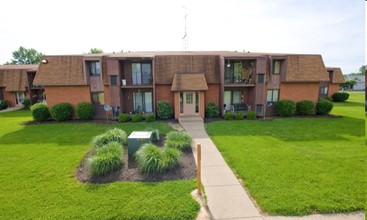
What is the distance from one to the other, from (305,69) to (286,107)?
13.4 feet

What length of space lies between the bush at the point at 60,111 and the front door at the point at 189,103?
368 inches

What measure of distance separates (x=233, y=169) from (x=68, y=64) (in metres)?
15.9

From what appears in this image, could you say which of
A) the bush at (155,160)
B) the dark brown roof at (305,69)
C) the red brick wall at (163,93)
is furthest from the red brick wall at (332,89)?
the bush at (155,160)

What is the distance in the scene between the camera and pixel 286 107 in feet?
53.9

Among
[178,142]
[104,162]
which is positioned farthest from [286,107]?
[104,162]

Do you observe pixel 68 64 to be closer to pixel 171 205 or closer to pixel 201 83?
pixel 201 83

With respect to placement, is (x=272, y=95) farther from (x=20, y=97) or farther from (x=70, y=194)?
(x=20, y=97)

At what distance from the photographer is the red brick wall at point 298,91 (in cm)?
1711

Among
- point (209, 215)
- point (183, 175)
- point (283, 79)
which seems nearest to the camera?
point (209, 215)

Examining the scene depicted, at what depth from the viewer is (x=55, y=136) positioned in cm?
1099

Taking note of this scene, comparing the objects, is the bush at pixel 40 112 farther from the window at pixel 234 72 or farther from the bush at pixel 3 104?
the window at pixel 234 72

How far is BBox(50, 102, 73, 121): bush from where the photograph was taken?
49.4ft

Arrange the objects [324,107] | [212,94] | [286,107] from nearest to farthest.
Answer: [286,107]
[212,94]
[324,107]

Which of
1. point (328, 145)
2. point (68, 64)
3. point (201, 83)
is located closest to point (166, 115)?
point (201, 83)
